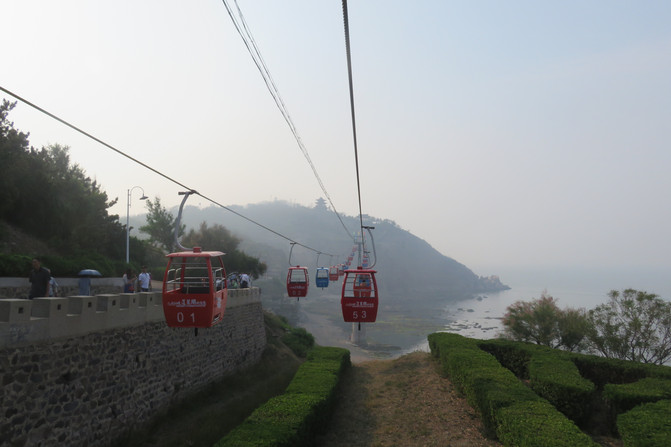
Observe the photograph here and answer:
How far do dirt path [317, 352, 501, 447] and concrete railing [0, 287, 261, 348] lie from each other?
326 inches

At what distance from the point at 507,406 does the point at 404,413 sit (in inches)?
173

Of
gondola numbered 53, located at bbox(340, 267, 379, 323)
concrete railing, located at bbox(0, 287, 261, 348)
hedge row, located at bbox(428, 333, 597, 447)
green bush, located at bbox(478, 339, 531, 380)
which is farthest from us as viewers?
green bush, located at bbox(478, 339, 531, 380)

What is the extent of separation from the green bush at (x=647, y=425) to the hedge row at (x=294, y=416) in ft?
30.3

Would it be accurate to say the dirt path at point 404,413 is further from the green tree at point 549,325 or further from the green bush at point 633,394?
the green tree at point 549,325

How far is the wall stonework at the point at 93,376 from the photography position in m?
10.5

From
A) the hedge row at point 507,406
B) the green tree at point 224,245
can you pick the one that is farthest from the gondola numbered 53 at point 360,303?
the green tree at point 224,245

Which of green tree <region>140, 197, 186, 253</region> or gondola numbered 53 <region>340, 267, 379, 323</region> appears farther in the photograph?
green tree <region>140, 197, 186, 253</region>

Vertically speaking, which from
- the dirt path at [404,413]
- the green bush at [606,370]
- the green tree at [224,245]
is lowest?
the dirt path at [404,413]

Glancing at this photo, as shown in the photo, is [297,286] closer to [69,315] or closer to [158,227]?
[69,315]

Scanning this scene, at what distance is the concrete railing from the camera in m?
10.5

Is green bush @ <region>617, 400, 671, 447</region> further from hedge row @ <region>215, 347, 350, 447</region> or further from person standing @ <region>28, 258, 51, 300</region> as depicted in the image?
person standing @ <region>28, 258, 51, 300</region>

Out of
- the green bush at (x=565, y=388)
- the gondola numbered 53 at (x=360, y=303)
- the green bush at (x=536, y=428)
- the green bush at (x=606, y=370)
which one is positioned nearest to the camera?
the green bush at (x=536, y=428)

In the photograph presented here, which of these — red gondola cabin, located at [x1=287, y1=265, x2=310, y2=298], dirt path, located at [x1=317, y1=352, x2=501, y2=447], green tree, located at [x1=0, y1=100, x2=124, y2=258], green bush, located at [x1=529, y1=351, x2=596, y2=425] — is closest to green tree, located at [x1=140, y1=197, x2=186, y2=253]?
green tree, located at [x1=0, y1=100, x2=124, y2=258]

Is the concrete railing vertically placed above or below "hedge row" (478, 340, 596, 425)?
above
